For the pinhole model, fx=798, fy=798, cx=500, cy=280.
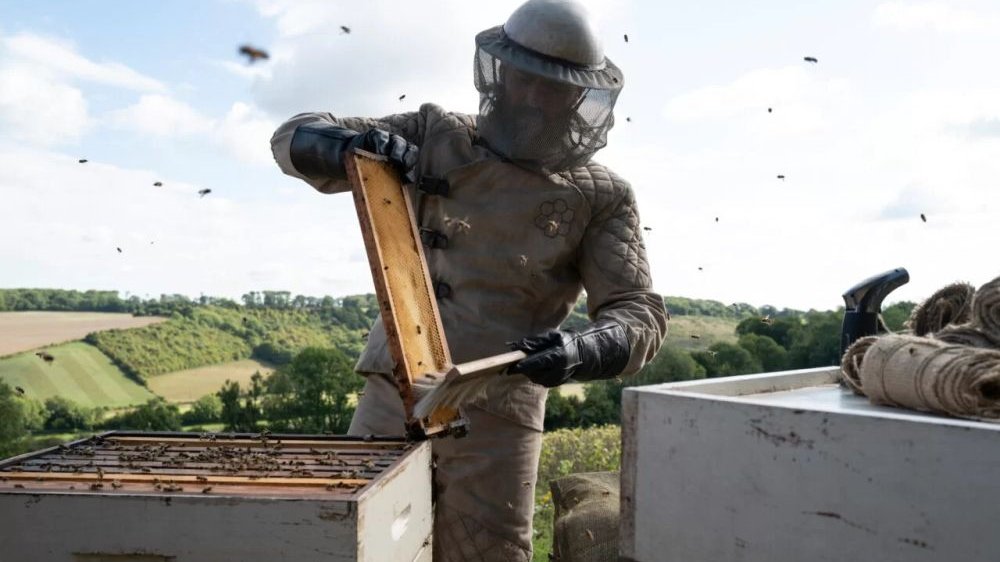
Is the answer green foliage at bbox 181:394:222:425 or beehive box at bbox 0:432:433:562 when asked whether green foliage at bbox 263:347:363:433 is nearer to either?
green foliage at bbox 181:394:222:425

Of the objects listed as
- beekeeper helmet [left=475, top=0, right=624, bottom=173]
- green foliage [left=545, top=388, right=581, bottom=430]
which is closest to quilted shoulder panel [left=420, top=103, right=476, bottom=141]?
beekeeper helmet [left=475, top=0, right=624, bottom=173]

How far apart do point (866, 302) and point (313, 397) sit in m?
16.9

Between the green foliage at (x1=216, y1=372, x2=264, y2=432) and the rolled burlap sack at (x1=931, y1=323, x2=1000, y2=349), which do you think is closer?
the rolled burlap sack at (x1=931, y1=323, x2=1000, y2=349)

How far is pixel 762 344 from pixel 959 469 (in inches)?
722

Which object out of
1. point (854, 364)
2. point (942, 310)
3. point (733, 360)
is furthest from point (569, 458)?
point (733, 360)

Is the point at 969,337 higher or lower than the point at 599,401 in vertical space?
higher

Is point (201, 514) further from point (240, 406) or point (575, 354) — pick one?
point (240, 406)

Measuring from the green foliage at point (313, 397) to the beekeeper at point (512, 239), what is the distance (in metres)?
15.6

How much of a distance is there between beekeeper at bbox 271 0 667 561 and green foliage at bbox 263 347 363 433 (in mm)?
15570

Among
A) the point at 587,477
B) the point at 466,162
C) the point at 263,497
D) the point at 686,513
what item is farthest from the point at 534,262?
the point at 587,477

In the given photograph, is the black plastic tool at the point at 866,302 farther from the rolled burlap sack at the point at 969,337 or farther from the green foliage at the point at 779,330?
the green foliage at the point at 779,330

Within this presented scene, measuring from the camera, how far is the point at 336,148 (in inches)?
119

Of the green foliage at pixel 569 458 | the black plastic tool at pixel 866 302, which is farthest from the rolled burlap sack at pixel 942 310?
the green foliage at pixel 569 458

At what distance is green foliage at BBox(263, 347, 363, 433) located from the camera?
18828mm
